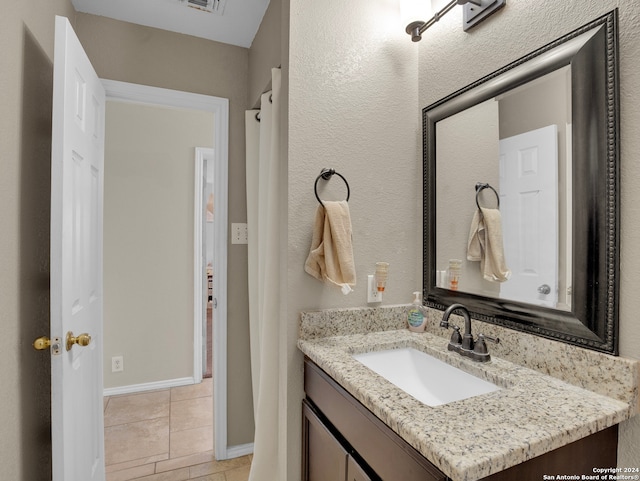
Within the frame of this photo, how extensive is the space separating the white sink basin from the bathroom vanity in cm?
3

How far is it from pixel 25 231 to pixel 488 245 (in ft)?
5.47

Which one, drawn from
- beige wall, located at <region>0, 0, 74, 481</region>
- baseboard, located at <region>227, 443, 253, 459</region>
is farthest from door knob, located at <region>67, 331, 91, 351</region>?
baseboard, located at <region>227, 443, 253, 459</region>

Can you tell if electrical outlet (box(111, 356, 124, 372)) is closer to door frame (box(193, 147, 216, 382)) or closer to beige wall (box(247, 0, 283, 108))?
door frame (box(193, 147, 216, 382))

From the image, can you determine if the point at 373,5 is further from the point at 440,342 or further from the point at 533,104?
the point at 440,342

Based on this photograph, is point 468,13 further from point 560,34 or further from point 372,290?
point 372,290

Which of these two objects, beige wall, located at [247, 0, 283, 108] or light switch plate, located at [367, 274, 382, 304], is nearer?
light switch plate, located at [367, 274, 382, 304]

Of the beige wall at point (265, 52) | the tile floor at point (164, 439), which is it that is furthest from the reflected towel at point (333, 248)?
the tile floor at point (164, 439)

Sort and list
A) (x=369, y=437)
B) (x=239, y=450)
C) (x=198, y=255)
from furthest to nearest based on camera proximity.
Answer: (x=198, y=255)
(x=239, y=450)
(x=369, y=437)

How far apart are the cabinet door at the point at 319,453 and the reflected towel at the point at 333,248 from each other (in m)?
0.47

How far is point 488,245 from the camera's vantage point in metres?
1.25

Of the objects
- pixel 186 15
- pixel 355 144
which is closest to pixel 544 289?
pixel 355 144

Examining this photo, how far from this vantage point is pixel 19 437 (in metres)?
1.21

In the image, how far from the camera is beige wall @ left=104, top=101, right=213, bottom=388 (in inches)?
110

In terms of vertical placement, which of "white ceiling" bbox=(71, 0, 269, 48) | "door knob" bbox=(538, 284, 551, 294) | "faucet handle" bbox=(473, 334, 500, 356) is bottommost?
"faucet handle" bbox=(473, 334, 500, 356)
